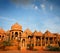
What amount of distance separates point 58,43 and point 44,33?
17.0ft

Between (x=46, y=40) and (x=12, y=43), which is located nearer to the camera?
(x=12, y=43)

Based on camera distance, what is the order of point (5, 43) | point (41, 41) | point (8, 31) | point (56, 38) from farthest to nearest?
point (8, 31)
point (56, 38)
point (41, 41)
point (5, 43)

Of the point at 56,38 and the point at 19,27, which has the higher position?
the point at 19,27

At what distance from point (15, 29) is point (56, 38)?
13014mm

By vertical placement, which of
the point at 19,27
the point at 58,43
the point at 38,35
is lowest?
the point at 58,43

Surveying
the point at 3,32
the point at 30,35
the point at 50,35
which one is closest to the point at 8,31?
the point at 3,32

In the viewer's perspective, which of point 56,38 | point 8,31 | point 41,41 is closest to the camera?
point 41,41

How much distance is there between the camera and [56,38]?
41.8 meters

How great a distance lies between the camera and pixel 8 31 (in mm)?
44625

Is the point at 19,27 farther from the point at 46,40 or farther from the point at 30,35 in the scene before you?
the point at 46,40

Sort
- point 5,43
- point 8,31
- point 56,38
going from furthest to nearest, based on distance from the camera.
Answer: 1. point 8,31
2. point 56,38
3. point 5,43

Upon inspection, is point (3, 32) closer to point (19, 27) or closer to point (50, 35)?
point (19, 27)

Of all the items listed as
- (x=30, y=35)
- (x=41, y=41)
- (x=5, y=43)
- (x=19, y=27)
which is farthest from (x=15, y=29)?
(x=5, y=43)

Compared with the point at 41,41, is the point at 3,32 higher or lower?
higher
